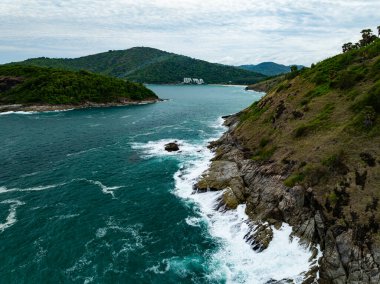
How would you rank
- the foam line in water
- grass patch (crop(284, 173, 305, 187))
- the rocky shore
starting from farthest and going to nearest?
the foam line in water → grass patch (crop(284, 173, 305, 187)) → the rocky shore

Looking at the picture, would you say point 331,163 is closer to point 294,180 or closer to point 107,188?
point 294,180

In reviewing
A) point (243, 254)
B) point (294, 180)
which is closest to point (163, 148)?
point (294, 180)

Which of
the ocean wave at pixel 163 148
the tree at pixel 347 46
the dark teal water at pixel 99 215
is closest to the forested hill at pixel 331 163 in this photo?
the dark teal water at pixel 99 215

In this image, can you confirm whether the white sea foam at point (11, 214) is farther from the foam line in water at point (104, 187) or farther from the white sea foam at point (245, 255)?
the white sea foam at point (245, 255)

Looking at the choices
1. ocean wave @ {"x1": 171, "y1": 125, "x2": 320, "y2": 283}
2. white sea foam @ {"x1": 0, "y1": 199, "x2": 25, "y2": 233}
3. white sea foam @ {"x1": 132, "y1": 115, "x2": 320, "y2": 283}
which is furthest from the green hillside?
white sea foam @ {"x1": 0, "y1": 199, "x2": 25, "y2": 233}

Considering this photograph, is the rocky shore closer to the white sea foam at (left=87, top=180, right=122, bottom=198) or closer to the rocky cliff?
the rocky cliff

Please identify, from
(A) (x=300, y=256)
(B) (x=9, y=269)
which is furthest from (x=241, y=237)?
(B) (x=9, y=269)
